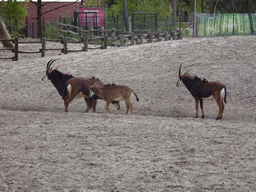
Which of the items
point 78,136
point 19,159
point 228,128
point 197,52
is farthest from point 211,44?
point 19,159

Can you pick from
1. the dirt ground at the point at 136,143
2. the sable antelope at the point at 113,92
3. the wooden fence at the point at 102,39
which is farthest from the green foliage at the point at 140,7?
the sable antelope at the point at 113,92

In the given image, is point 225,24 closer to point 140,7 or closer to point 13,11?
point 13,11

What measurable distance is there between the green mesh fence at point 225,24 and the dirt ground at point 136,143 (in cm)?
1901

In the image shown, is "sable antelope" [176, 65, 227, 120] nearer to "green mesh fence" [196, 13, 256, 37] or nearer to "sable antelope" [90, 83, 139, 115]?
"sable antelope" [90, 83, 139, 115]

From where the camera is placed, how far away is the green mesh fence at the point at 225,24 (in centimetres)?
3162

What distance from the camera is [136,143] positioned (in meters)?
6.07

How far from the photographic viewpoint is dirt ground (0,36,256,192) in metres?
4.46

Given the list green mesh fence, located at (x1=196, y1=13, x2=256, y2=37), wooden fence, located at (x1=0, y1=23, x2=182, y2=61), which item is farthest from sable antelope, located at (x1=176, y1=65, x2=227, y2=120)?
green mesh fence, located at (x1=196, y1=13, x2=256, y2=37)

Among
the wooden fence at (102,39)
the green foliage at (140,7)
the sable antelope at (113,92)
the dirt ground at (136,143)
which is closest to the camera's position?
the dirt ground at (136,143)

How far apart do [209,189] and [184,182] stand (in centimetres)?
32

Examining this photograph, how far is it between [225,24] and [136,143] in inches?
1107

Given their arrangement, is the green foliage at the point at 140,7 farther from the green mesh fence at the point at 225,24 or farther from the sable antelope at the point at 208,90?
the sable antelope at the point at 208,90

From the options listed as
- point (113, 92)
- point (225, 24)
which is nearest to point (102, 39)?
point (225, 24)

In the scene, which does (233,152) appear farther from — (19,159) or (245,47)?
(245,47)
